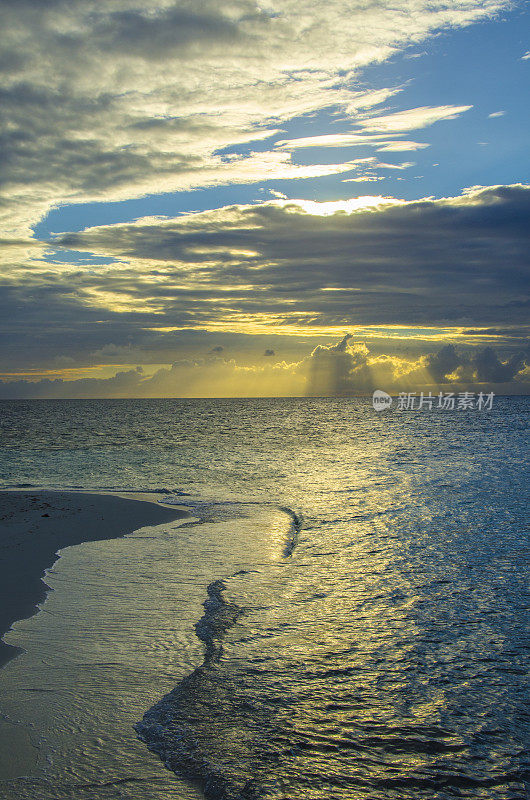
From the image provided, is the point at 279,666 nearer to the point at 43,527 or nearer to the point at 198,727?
the point at 198,727

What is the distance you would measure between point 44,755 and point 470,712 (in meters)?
5.55

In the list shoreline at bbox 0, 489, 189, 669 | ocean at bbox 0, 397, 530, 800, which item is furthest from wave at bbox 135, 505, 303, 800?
shoreline at bbox 0, 489, 189, 669

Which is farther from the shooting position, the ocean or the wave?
the ocean

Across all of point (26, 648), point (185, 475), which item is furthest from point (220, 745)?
point (185, 475)

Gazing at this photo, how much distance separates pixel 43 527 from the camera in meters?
19.2

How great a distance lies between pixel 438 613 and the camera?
37.1 ft

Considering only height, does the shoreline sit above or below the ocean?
below

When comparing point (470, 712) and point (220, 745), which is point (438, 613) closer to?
point (470, 712)

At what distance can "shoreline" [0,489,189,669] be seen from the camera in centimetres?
1179

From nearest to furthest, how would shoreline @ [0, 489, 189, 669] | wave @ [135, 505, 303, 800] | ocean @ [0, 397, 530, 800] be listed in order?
wave @ [135, 505, 303, 800]
ocean @ [0, 397, 530, 800]
shoreline @ [0, 489, 189, 669]

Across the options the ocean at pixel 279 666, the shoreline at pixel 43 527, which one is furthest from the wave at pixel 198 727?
the shoreline at pixel 43 527

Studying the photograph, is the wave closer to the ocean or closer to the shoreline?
the ocean

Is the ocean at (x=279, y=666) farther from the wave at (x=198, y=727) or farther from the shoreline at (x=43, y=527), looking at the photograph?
the shoreline at (x=43, y=527)

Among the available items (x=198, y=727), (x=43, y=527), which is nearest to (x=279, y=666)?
(x=198, y=727)
